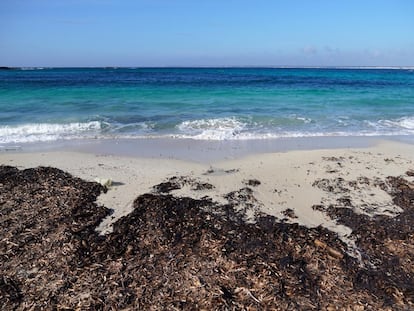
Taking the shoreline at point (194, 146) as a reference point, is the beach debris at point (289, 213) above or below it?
below

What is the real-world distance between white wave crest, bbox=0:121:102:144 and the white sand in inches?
75.4

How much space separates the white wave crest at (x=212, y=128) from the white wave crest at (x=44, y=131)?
3243mm

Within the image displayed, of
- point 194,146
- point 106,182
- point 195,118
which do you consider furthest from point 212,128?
point 106,182

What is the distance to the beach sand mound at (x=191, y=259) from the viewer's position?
11.1ft

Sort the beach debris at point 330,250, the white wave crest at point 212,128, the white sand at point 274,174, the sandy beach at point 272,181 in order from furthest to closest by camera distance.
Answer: the white wave crest at point 212,128, the white sand at point 274,174, the sandy beach at point 272,181, the beach debris at point 330,250

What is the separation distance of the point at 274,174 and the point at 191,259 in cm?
346

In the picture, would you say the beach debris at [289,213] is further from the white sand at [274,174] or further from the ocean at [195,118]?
the ocean at [195,118]

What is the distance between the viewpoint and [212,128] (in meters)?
12.1

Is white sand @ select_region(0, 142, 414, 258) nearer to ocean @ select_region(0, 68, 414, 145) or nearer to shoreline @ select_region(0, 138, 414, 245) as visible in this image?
shoreline @ select_region(0, 138, 414, 245)

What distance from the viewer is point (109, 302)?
3.33 metres

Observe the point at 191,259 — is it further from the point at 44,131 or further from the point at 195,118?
the point at 195,118

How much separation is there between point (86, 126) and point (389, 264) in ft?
35.7

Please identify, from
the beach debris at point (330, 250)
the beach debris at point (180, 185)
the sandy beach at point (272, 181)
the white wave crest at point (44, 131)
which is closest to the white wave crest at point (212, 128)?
the sandy beach at point (272, 181)

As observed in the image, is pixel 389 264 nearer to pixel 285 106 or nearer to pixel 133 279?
pixel 133 279
